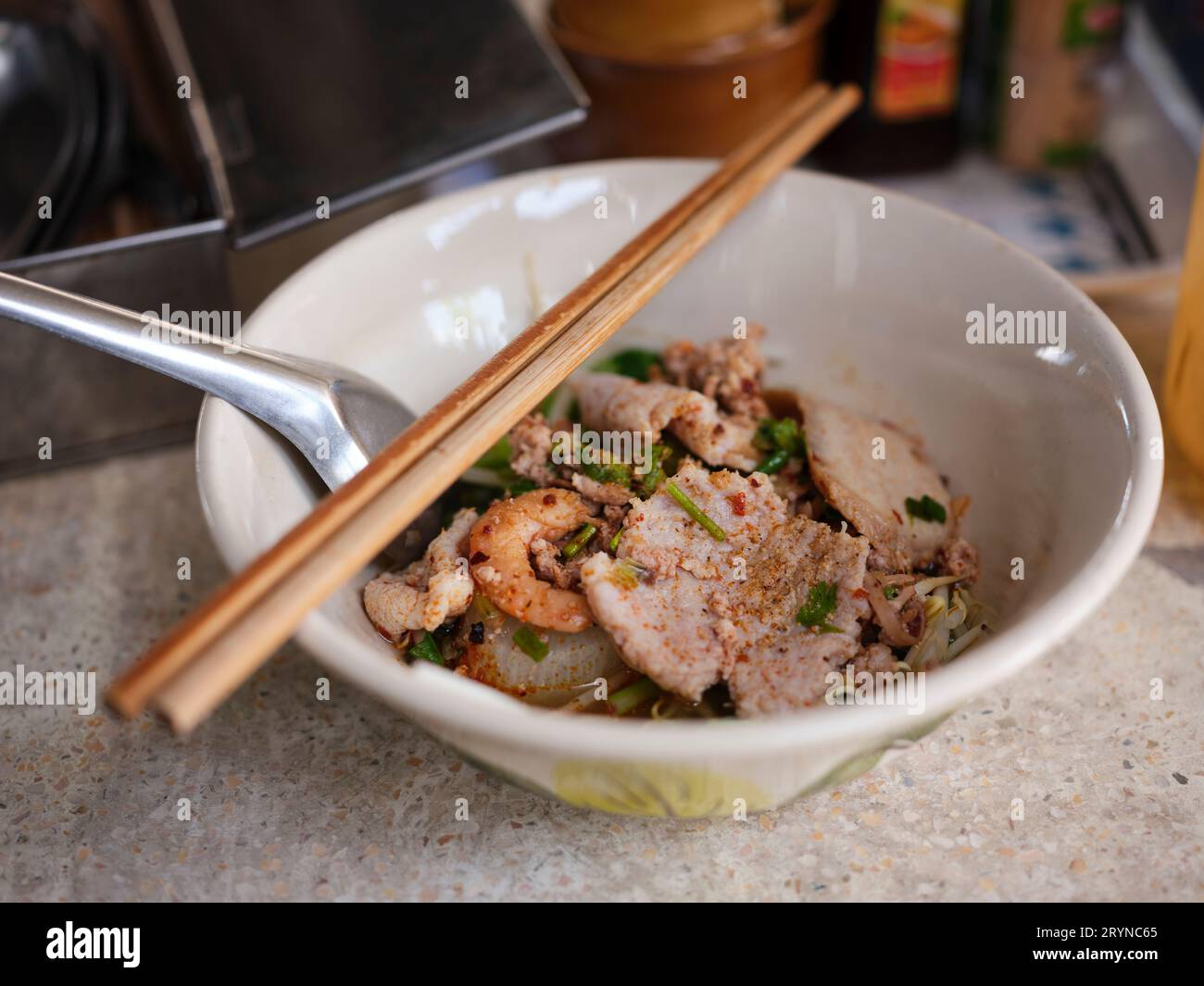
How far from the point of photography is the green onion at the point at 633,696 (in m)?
1.06

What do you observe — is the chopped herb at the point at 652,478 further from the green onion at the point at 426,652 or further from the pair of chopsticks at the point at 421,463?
the green onion at the point at 426,652

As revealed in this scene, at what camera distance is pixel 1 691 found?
51.2 inches

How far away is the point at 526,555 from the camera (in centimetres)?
110

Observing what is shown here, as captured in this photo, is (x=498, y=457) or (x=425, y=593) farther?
(x=498, y=457)

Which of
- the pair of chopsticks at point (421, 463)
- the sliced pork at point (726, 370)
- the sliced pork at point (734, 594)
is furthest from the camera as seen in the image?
the sliced pork at point (726, 370)

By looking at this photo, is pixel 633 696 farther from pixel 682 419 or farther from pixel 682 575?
pixel 682 419

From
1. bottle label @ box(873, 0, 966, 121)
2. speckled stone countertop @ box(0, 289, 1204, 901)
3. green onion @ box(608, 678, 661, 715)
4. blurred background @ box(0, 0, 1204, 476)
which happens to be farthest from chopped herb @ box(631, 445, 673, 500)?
bottle label @ box(873, 0, 966, 121)

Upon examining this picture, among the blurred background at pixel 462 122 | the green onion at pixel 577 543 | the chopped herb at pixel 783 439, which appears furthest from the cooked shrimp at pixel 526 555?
the blurred background at pixel 462 122

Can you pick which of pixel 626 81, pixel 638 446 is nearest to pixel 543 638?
pixel 638 446

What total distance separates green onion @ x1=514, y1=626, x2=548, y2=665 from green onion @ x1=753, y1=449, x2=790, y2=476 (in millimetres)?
343

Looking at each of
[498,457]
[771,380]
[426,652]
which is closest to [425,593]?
[426,652]

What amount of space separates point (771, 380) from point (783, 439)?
214mm

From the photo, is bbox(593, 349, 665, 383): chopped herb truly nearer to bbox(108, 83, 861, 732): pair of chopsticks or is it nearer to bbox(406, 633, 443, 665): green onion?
bbox(108, 83, 861, 732): pair of chopsticks
